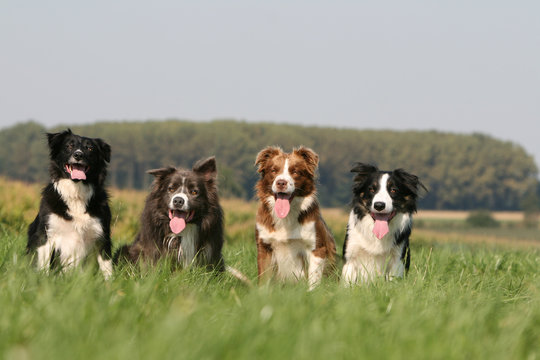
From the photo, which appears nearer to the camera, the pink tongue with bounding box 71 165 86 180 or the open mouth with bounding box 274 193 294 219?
the pink tongue with bounding box 71 165 86 180

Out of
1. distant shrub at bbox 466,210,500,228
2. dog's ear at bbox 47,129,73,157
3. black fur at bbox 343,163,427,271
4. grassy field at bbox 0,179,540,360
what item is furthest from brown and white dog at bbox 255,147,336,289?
distant shrub at bbox 466,210,500,228

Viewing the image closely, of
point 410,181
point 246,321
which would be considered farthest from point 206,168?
point 246,321

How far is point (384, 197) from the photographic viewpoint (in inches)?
251

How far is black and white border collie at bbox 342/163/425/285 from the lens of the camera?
256 inches

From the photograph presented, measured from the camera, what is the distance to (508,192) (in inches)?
3629

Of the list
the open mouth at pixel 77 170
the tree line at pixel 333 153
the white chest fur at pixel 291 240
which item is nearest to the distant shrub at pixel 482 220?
the tree line at pixel 333 153

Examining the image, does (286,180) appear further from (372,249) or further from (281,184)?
(372,249)

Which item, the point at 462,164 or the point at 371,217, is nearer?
the point at 371,217

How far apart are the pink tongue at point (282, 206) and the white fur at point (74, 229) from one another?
6.65ft

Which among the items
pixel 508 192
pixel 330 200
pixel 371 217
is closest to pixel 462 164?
pixel 508 192

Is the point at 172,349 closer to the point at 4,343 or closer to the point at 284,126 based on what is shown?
the point at 4,343

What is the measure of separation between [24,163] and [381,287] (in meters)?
88.1

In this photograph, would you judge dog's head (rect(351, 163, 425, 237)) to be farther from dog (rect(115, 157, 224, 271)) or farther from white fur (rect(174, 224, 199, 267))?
white fur (rect(174, 224, 199, 267))

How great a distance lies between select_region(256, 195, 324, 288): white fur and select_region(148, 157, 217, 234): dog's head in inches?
28.7
